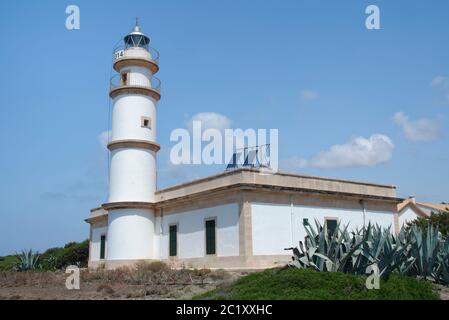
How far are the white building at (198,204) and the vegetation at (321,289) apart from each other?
257 inches

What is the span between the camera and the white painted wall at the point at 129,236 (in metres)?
19.8

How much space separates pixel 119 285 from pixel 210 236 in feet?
14.9

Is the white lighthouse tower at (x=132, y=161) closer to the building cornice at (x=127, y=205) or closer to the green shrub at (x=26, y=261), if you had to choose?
the building cornice at (x=127, y=205)

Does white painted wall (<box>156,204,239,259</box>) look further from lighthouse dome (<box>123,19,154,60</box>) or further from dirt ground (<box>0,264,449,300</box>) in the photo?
lighthouse dome (<box>123,19,154,60</box>)

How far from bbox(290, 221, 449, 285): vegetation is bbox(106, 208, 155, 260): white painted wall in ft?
34.0

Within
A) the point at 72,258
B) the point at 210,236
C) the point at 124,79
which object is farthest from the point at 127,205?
the point at 72,258

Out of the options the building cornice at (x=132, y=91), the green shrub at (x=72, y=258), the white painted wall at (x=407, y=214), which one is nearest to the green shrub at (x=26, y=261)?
the green shrub at (x=72, y=258)

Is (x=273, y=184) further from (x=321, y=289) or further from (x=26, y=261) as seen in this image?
(x=26, y=261)

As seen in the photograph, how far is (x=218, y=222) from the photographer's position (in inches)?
680

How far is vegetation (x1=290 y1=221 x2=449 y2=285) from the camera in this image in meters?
10.2

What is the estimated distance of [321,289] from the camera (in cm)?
864

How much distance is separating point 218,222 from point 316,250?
688 centimetres
